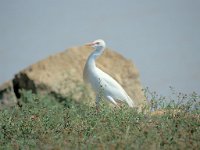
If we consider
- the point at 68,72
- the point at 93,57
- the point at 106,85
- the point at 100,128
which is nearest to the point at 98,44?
the point at 93,57

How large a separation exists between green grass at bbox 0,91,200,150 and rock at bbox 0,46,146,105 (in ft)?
24.1

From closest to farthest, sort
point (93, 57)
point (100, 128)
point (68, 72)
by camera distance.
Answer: point (100, 128)
point (93, 57)
point (68, 72)

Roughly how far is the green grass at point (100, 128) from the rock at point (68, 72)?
7347 millimetres

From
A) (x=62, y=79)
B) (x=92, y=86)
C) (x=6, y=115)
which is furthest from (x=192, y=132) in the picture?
(x=62, y=79)

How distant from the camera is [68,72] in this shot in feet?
57.7

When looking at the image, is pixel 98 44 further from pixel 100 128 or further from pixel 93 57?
pixel 100 128

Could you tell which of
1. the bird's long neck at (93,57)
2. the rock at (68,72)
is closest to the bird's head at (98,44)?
the bird's long neck at (93,57)

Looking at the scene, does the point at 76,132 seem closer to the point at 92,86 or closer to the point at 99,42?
the point at 92,86

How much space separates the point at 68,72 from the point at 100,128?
9138 mm

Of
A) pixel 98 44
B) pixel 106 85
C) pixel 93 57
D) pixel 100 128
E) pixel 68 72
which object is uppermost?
pixel 68 72

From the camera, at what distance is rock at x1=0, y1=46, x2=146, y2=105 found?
1795cm

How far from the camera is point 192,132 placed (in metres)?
8.65

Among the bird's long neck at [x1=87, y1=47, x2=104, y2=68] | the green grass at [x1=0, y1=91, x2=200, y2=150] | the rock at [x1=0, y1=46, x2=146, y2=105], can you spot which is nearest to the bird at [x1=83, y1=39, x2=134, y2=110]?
the bird's long neck at [x1=87, y1=47, x2=104, y2=68]

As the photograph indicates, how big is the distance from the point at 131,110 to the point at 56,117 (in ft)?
3.06
